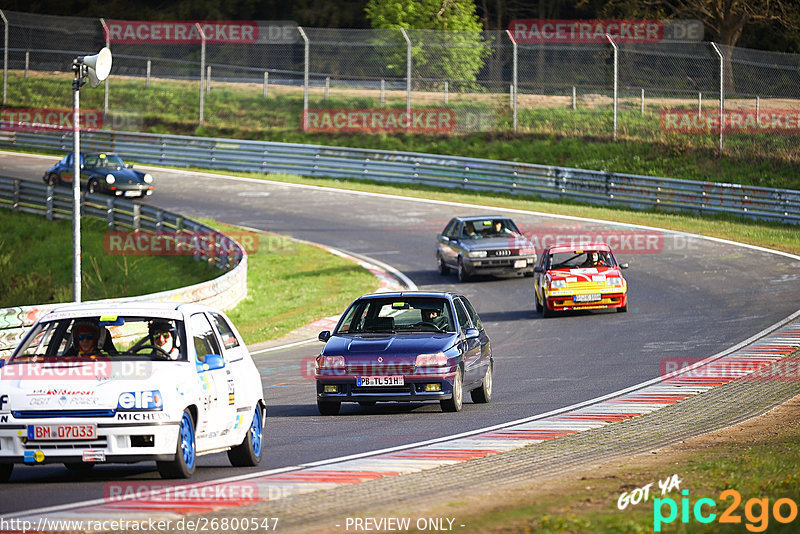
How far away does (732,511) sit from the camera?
7.57 metres

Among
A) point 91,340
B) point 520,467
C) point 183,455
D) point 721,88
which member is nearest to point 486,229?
point 721,88

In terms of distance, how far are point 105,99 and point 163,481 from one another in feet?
144

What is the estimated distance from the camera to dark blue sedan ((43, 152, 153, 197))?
131 ft

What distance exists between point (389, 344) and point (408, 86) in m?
31.9

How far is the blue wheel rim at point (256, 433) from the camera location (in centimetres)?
1056

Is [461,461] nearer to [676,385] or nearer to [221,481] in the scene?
[221,481]

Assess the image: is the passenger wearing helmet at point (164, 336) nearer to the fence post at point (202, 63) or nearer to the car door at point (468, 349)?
the car door at point (468, 349)

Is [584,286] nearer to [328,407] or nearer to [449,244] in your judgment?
[449,244]

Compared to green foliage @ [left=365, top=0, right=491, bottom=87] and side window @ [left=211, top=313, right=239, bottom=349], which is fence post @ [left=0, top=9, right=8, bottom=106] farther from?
side window @ [left=211, top=313, right=239, bottom=349]

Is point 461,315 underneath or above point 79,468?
above

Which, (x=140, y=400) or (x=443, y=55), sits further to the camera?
(x=443, y=55)

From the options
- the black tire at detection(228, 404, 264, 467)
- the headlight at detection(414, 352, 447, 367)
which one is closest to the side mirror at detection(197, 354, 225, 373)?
the black tire at detection(228, 404, 264, 467)

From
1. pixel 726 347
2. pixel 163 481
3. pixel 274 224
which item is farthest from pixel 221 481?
pixel 274 224

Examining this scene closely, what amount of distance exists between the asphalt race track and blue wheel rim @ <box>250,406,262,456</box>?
15cm
